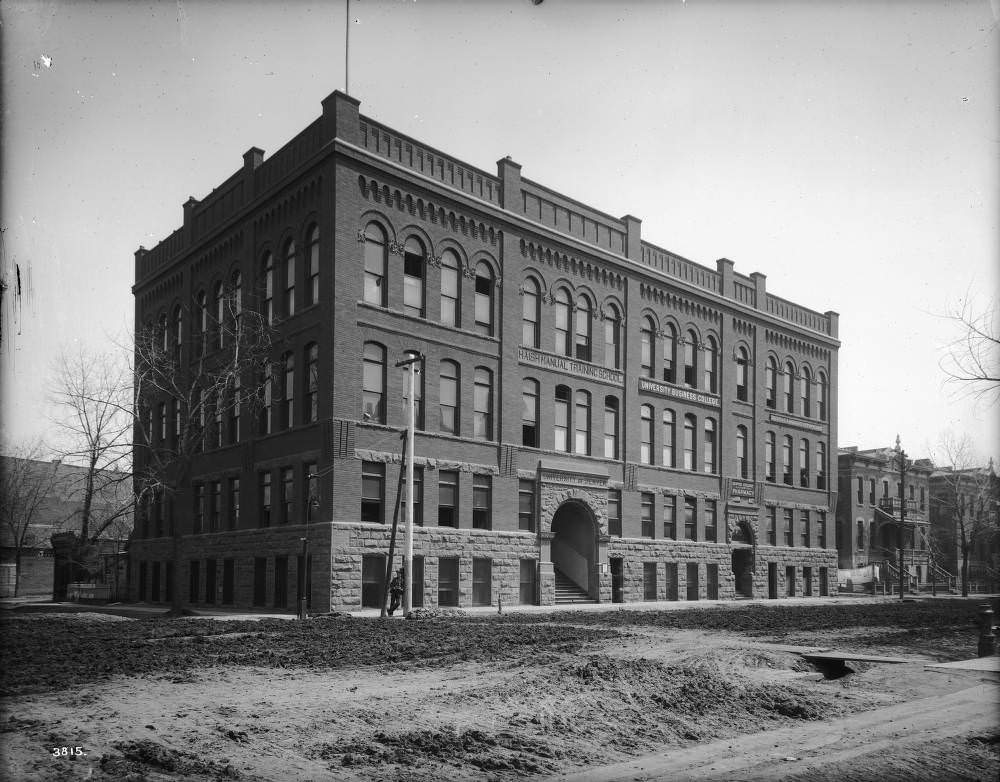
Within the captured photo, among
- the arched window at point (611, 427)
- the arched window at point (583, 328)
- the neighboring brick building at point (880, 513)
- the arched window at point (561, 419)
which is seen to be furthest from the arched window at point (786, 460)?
the neighboring brick building at point (880, 513)

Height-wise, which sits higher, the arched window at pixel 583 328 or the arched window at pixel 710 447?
the arched window at pixel 583 328

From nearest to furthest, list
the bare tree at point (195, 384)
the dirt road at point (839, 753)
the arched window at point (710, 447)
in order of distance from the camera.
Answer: the dirt road at point (839, 753) → the bare tree at point (195, 384) → the arched window at point (710, 447)

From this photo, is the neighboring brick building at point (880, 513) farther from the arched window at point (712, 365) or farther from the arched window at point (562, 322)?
the arched window at point (562, 322)

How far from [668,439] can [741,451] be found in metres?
7.27

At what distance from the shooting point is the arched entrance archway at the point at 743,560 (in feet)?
167

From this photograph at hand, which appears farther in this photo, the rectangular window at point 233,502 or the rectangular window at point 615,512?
the rectangular window at point 615,512

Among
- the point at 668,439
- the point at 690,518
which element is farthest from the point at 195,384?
the point at 690,518

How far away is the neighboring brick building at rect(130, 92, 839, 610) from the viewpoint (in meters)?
33.2

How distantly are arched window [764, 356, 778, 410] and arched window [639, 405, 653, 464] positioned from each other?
1184cm

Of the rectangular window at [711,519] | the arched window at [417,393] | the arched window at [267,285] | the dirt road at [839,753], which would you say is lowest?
the dirt road at [839,753]

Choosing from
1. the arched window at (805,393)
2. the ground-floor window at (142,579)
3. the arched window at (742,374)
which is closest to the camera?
the ground-floor window at (142,579)

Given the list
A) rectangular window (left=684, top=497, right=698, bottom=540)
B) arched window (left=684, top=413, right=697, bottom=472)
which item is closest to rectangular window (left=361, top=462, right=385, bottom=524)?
rectangular window (left=684, top=497, right=698, bottom=540)

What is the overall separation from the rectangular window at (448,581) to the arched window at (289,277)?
11.6m

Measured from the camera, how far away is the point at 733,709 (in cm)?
1274
